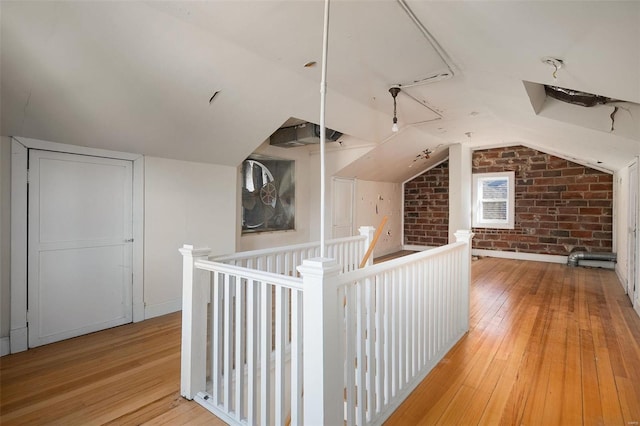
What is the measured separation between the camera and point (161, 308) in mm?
3516

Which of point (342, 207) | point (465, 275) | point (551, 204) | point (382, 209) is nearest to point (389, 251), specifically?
point (382, 209)

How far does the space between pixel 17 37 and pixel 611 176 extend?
329 inches

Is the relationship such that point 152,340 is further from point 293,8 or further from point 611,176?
point 611,176

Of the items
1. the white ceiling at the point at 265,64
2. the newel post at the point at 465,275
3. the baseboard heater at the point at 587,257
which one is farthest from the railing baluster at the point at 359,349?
the baseboard heater at the point at 587,257

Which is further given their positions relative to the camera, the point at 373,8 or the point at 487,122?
the point at 487,122

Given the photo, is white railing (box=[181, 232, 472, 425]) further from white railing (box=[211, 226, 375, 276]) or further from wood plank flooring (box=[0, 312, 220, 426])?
white railing (box=[211, 226, 375, 276])

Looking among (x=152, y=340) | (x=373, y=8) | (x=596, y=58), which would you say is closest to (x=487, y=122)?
(x=596, y=58)

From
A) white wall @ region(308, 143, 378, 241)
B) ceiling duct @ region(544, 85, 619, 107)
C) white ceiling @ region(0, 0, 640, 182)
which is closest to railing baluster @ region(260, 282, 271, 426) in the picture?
white ceiling @ region(0, 0, 640, 182)

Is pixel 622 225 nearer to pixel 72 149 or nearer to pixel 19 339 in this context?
pixel 72 149

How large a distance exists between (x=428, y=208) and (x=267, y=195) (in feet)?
15.6

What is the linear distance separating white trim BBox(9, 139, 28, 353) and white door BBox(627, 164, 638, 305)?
6.19 meters

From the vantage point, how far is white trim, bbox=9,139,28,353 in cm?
257

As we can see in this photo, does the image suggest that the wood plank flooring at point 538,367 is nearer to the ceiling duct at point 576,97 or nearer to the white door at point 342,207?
the ceiling duct at point 576,97

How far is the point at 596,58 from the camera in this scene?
5.24ft
